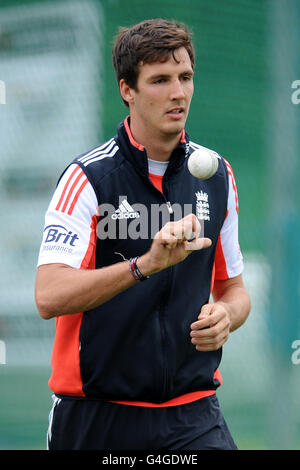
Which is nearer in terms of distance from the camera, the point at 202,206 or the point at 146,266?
the point at 146,266

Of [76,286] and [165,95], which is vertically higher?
[165,95]

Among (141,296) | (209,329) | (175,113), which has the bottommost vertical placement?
(209,329)

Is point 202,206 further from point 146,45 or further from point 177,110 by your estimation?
point 146,45

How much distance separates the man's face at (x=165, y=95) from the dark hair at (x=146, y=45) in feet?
0.11

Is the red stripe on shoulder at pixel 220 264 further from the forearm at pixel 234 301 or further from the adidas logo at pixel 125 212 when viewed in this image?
the adidas logo at pixel 125 212

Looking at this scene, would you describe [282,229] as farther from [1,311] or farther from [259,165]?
[1,311]

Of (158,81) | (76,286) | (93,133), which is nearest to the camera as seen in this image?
(76,286)

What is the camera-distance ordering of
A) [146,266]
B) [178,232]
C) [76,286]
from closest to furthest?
[178,232] < [146,266] < [76,286]

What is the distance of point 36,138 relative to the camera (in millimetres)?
6062

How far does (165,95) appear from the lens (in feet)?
11.7

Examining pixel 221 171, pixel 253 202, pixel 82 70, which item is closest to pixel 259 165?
pixel 253 202

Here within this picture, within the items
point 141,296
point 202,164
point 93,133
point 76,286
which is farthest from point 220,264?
point 93,133

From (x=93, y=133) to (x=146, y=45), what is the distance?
2.32 m

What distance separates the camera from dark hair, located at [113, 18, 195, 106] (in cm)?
360
